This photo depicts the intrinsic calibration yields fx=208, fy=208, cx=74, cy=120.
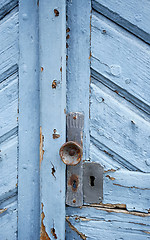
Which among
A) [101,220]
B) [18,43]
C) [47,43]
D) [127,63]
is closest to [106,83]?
[127,63]

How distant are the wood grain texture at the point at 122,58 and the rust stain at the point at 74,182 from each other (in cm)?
30

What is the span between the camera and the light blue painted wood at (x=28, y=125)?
67 cm

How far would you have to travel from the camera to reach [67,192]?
2.23 ft

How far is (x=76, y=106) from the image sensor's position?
68 centimetres

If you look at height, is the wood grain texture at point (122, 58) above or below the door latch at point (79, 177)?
above

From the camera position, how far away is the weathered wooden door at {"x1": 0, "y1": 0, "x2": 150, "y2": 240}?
63 cm

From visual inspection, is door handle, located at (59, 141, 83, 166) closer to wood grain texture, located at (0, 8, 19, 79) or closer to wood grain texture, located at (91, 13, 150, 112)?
wood grain texture, located at (91, 13, 150, 112)

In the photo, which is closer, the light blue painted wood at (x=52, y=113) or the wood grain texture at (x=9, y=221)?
the light blue painted wood at (x=52, y=113)

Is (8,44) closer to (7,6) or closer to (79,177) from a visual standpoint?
(7,6)

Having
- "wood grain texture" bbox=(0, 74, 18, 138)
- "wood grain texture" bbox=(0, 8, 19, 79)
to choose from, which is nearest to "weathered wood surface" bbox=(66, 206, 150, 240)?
"wood grain texture" bbox=(0, 74, 18, 138)

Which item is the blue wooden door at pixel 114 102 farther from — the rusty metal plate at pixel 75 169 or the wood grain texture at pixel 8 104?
the wood grain texture at pixel 8 104

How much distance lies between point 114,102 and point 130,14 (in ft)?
0.86

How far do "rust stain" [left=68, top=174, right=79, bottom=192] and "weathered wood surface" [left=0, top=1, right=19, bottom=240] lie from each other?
19 centimetres

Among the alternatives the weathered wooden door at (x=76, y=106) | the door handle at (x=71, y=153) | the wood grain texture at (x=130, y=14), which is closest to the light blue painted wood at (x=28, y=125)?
the weathered wooden door at (x=76, y=106)
